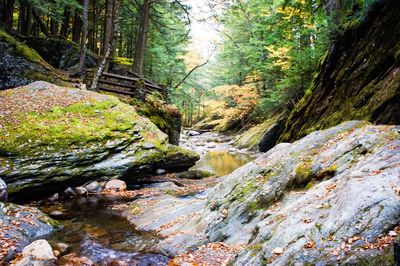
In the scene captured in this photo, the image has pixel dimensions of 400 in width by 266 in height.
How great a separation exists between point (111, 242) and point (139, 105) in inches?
418

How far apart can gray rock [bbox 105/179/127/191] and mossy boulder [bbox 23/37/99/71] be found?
11.6m

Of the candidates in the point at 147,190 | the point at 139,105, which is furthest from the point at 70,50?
the point at 147,190

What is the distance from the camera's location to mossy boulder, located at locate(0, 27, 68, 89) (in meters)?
14.2

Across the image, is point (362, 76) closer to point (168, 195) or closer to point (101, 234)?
point (168, 195)

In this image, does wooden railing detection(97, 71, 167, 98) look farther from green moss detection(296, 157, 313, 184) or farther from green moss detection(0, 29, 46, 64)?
green moss detection(296, 157, 313, 184)

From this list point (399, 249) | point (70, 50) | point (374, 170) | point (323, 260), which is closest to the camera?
point (399, 249)

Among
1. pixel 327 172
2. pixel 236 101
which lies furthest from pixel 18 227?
pixel 236 101

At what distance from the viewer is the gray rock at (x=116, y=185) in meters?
11.5

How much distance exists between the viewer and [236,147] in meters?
28.2

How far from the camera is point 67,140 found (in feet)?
34.9

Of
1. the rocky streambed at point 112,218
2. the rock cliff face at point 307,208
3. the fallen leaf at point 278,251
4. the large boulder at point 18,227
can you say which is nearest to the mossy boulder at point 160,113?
the rocky streambed at point 112,218

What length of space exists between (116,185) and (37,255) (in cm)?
597

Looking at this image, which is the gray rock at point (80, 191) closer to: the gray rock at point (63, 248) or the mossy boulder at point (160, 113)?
the gray rock at point (63, 248)

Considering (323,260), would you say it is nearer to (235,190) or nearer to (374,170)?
(374,170)
